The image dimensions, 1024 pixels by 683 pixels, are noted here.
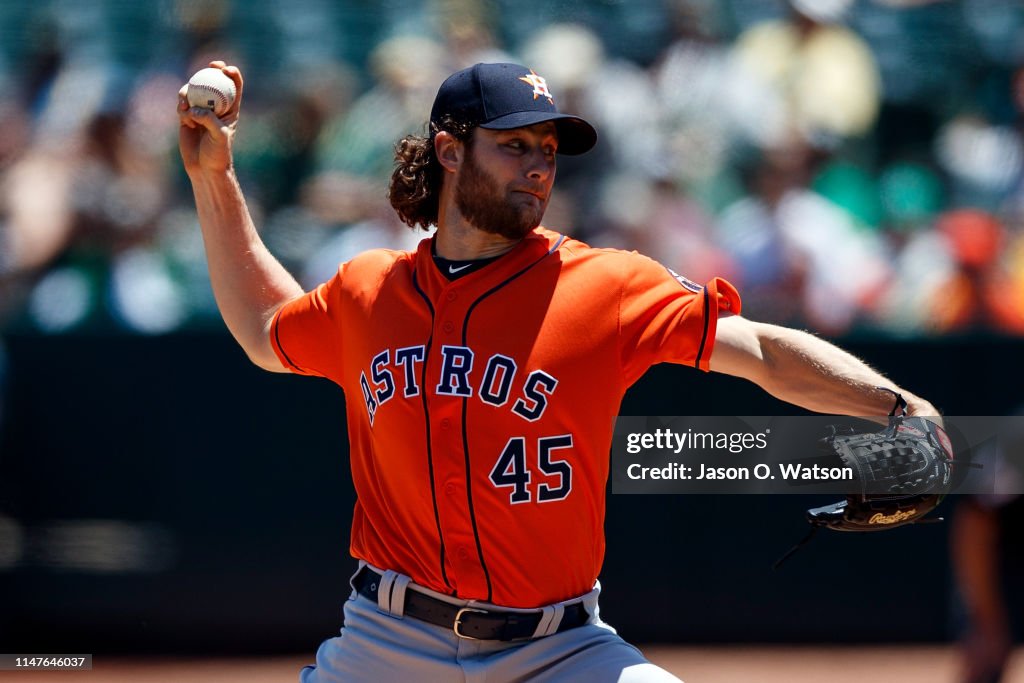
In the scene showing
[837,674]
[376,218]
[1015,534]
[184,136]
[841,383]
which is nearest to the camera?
[841,383]

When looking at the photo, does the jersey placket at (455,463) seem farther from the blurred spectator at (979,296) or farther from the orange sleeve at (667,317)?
the blurred spectator at (979,296)

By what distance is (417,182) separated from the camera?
302cm

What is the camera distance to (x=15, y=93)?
5.98 meters

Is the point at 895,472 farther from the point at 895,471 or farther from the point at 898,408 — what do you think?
the point at 898,408

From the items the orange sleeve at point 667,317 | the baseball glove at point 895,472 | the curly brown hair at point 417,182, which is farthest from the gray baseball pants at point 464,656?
the curly brown hair at point 417,182

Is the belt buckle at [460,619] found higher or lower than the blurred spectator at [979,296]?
lower

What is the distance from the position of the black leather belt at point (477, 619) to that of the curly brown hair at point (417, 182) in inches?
37.7

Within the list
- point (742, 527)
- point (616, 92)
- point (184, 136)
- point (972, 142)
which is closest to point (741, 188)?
point (616, 92)

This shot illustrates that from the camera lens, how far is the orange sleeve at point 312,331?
2.88m

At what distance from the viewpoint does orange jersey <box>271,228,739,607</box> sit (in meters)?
2.55

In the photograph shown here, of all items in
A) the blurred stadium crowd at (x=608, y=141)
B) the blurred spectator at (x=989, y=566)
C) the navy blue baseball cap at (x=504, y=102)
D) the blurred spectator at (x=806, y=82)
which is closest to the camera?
the navy blue baseball cap at (x=504, y=102)

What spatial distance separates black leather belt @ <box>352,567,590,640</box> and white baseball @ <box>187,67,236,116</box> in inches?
49.1

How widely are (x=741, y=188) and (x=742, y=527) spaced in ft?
5.31

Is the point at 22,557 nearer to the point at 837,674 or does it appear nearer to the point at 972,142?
the point at 837,674
